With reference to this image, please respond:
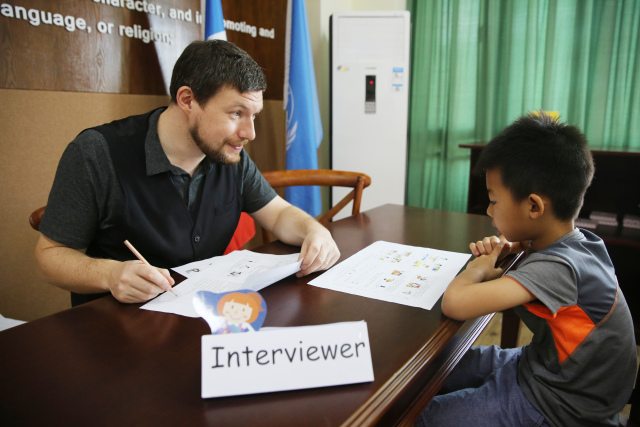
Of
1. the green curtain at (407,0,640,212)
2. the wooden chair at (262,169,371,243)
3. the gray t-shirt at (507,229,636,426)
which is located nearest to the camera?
the gray t-shirt at (507,229,636,426)

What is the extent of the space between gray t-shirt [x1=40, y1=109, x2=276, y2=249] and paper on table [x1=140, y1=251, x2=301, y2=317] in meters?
0.29

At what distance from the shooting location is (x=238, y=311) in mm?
628

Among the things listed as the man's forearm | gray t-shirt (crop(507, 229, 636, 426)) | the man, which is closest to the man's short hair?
the man

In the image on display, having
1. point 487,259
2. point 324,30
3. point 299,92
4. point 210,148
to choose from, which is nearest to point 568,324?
point 487,259

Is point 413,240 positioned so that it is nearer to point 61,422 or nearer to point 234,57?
point 234,57

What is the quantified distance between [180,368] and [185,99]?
2.60 feet

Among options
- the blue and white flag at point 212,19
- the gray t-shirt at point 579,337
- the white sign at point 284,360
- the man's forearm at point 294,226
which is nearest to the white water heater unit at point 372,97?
the blue and white flag at point 212,19

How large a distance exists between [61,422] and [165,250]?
0.68 m

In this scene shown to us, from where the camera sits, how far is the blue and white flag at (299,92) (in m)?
2.87

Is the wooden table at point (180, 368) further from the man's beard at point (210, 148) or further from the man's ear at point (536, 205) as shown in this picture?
the man's beard at point (210, 148)

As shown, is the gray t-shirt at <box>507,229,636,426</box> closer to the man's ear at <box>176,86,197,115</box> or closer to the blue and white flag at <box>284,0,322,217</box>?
the man's ear at <box>176,86,197,115</box>

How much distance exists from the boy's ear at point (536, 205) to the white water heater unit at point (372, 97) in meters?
2.46

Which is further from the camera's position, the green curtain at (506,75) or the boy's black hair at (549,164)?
the green curtain at (506,75)

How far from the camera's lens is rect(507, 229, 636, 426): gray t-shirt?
0.79 meters
